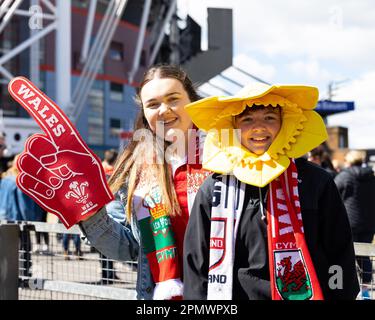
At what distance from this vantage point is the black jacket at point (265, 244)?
188 cm

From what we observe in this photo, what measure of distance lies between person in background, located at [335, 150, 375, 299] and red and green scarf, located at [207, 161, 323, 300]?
432 centimetres

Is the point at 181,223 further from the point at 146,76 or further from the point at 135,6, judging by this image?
the point at 135,6

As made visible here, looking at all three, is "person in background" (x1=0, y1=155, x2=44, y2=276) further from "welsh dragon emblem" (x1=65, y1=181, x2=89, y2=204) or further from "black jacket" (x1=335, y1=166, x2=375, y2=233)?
"welsh dragon emblem" (x1=65, y1=181, x2=89, y2=204)

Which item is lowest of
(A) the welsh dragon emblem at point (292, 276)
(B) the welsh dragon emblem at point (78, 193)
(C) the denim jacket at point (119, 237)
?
(A) the welsh dragon emblem at point (292, 276)

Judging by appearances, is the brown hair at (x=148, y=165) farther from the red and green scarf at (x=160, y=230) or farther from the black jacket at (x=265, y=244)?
the black jacket at (x=265, y=244)

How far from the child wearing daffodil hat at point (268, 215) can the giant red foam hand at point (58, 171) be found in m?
0.40

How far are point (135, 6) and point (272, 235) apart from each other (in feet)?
98.8

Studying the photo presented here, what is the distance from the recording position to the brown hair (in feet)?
7.08

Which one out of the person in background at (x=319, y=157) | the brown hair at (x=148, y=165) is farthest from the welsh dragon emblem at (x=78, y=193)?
the person in background at (x=319, y=157)

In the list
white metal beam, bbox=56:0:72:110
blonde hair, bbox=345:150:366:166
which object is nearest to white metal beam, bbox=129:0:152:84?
white metal beam, bbox=56:0:72:110

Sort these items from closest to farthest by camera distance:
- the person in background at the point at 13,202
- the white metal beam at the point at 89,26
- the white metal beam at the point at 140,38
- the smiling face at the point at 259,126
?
the smiling face at the point at 259,126 < the person in background at the point at 13,202 < the white metal beam at the point at 89,26 < the white metal beam at the point at 140,38

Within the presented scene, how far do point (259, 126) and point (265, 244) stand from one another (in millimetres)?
424

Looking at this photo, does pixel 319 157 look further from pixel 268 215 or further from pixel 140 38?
pixel 140 38
